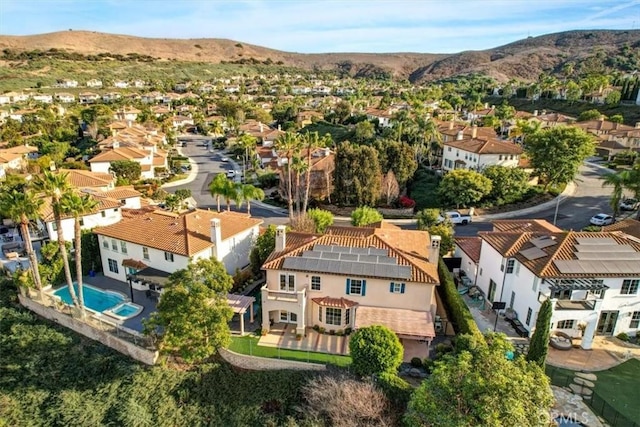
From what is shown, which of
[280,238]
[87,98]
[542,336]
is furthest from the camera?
[87,98]

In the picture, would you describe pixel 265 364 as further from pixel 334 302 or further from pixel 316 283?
pixel 316 283

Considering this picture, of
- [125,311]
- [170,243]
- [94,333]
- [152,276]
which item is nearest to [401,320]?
[170,243]

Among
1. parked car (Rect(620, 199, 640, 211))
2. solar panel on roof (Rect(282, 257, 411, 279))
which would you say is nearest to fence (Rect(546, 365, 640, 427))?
solar panel on roof (Rect(282, 257, 411, 279))

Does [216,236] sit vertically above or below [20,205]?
below

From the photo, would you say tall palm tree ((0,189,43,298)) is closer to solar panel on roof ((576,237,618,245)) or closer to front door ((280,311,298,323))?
front door ((280,311,298,323))

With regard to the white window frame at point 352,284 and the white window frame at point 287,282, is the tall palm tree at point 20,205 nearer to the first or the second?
the white window frame at point 287,282

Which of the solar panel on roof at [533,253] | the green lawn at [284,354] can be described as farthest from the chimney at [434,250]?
the green lawn at [284,354]

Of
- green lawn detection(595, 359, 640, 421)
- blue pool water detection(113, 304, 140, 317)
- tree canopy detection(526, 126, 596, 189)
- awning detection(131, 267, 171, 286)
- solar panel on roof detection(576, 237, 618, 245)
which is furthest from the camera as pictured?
tree canopy detection(526, 126, 596, 189)
